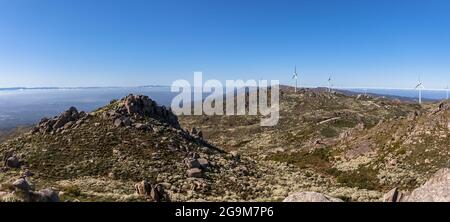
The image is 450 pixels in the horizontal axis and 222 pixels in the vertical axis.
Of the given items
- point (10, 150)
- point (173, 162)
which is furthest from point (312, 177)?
point (10, 150)

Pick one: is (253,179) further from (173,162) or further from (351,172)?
(351,172)

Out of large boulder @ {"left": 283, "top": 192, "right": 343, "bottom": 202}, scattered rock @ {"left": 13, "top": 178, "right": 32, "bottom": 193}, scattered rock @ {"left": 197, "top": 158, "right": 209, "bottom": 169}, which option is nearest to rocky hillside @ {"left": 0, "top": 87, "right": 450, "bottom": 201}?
scattered rock @ {"left": 197, "top": 158, "right": 209, "bottom": 169}

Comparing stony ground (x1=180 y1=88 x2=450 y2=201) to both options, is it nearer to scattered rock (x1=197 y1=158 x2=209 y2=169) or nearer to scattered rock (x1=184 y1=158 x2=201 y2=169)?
scattered rock (x1=197 y1=158 x2=209 y2=169)

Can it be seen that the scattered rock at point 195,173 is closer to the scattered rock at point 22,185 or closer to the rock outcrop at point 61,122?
the rock outcrop at point 61,122

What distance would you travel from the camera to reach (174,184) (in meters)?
48.6

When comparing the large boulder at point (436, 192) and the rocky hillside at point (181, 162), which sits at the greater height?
the large boulder at point (436, 192)

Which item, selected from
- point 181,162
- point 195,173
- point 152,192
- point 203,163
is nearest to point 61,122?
point 181,162

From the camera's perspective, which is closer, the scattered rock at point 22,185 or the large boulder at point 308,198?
the large boulder at point 308,198

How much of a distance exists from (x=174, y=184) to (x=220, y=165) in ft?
49.2

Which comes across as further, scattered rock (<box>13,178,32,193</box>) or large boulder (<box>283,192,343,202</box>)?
scattered rock (<box>13,178,32,193</box>)

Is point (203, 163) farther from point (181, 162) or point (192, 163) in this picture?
point (181, 162)

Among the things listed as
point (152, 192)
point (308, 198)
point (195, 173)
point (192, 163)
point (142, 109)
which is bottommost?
point (195, 173)

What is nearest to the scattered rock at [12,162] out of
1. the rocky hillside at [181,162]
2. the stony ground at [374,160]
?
the rocky hillside at [181,162]

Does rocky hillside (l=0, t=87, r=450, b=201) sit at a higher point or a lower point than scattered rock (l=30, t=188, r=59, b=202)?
lower
